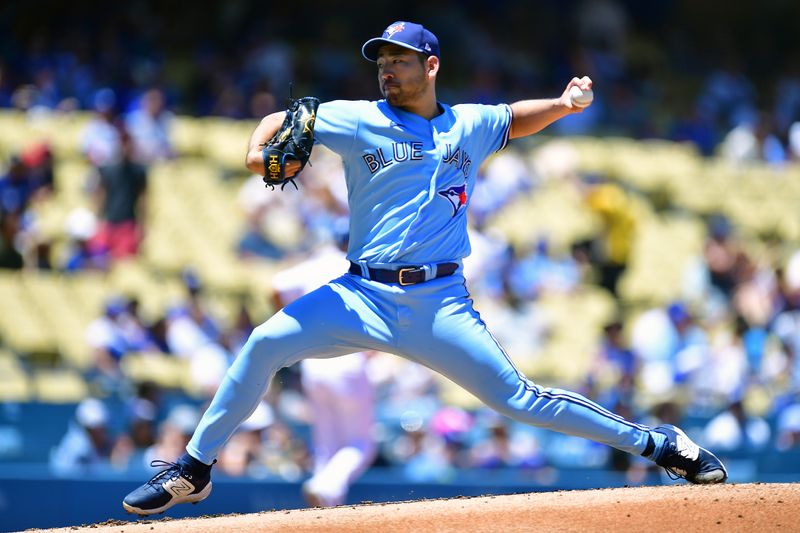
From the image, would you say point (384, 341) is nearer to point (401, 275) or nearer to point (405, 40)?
point (401, 275)

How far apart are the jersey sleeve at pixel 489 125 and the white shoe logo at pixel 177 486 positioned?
5.36 feet

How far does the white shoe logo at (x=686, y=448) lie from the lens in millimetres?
5055

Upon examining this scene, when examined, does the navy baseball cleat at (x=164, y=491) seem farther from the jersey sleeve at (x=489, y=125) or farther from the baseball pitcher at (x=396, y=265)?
the jersey sleeve at (x=489, y=125)

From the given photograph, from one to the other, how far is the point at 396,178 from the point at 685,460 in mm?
1606

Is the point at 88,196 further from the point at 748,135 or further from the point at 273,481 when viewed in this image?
the point at 748,135

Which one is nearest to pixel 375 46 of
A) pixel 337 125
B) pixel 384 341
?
pixel 337 125

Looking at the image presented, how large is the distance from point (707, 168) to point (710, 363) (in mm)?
3977

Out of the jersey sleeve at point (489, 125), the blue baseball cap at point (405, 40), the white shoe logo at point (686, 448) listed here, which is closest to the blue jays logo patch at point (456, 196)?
the jersey sleeve at point (489, 125)

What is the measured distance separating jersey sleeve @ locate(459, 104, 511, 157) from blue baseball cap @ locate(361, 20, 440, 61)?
0.29m

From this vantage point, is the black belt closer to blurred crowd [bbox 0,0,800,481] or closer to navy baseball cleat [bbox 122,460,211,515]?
navy baseball cleat [bbox 122,460,211,515]

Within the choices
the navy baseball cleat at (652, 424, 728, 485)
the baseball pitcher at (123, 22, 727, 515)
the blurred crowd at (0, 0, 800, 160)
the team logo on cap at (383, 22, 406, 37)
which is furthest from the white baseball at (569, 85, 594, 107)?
the blurred crowd at (0, 0, 800, 160)

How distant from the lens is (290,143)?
14.7 feet

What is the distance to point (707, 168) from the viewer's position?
1373 centimetres

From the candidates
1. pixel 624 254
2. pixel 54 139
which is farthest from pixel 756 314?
pixel 54 139
